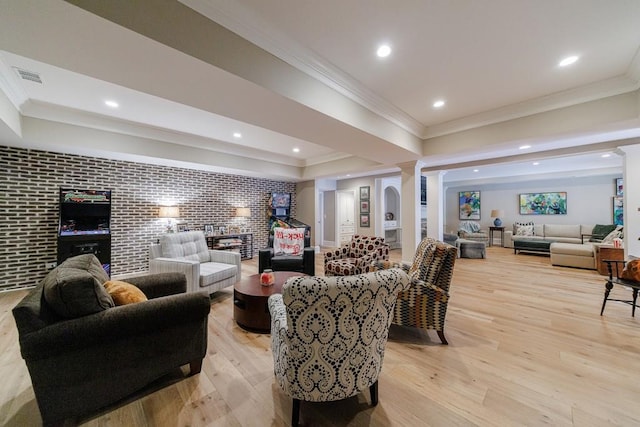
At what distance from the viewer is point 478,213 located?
31.3ft

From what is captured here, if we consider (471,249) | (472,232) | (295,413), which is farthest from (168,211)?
(472,232)

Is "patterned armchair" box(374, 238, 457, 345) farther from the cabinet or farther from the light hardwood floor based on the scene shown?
the cabinet

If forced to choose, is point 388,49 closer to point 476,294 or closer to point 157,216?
point 476,294

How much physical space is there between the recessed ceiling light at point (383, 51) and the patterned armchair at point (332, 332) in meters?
2.06

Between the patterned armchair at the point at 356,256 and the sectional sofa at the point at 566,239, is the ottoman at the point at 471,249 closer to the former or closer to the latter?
the sectional sofa at the point at 566,239

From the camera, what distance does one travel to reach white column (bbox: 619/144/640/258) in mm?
4148

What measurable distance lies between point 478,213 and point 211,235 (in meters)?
9.58

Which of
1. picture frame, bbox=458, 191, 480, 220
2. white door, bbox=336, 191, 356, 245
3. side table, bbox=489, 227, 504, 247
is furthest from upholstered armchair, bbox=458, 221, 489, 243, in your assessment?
white door, bbox=336, 191, 356, 245

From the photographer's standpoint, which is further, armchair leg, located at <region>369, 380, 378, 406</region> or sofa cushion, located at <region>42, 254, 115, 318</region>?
armchair leg, located at <region>369, 380, 378, 406</region>

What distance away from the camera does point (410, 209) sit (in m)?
5.17

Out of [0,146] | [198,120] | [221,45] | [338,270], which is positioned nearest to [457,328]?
[338,270]

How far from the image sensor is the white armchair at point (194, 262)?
3115 mm

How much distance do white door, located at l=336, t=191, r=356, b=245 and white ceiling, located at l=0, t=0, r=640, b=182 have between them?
14.8ft

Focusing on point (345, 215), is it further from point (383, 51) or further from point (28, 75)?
point (28, 75)
